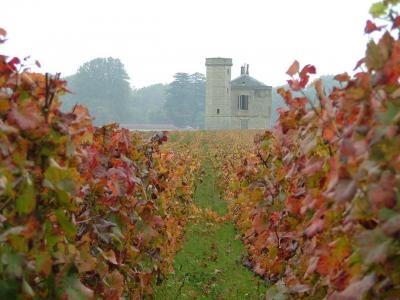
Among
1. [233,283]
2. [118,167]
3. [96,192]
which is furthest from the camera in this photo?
[233,283]

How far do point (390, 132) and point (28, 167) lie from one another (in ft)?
4.87

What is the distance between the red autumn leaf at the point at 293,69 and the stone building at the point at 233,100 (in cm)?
6717

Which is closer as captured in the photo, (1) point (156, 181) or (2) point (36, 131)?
(2) point (36, 131)

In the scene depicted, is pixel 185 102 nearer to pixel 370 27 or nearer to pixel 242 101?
pixel 242 101

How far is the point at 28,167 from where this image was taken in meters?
2.73

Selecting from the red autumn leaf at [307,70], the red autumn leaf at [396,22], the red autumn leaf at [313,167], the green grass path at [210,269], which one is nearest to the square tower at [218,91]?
the green grass path at [210,269]

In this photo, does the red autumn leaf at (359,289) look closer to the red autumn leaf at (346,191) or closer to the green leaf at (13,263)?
the red autumn leaf at (346,191)

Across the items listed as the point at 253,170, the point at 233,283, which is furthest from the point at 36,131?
the point at 233,283

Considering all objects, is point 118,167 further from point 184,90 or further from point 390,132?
point 184,90

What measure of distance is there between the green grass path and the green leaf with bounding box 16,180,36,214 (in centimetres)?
555

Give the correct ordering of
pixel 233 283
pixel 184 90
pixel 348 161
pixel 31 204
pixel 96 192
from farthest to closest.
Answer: pixel 184 90 < pixel 233 283 < pixel 96 192 < pixel 31 204 < pixel 348 161

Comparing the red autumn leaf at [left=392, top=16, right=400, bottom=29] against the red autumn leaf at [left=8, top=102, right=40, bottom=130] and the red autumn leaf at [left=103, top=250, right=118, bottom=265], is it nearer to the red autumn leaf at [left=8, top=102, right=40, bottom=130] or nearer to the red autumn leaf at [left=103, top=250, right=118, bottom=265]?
the red autumn leaf at [left=8, top=102, right=40, bottom=130]

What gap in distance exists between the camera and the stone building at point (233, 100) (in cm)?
7069

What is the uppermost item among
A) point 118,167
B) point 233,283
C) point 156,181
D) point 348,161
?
point 348,161
